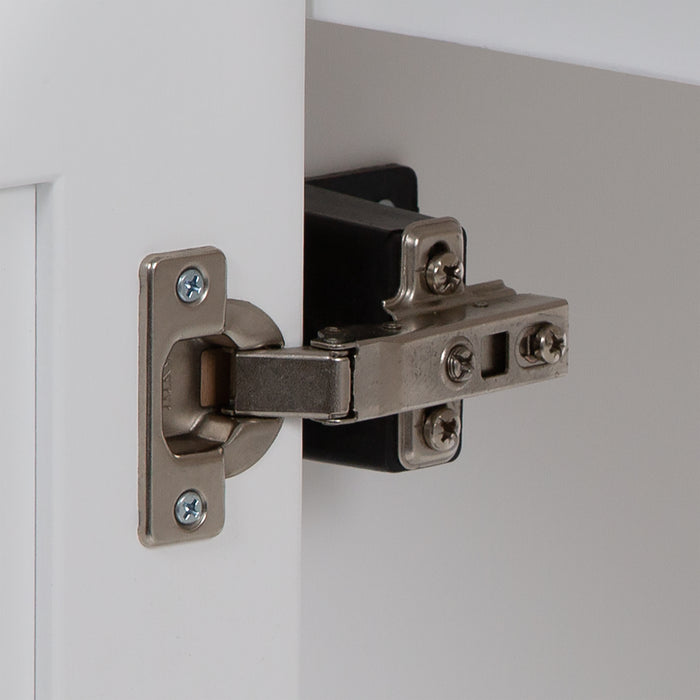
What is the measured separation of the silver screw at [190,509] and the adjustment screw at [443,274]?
156 mm

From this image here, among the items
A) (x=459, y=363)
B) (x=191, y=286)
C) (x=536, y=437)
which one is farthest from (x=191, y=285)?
(x=536, y=437)

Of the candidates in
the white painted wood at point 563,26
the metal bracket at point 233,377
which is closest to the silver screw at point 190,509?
the metal bracket at point 233,377

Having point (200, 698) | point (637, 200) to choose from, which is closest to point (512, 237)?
point (637, 200)

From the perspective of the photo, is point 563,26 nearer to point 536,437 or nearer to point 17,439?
point 17,439

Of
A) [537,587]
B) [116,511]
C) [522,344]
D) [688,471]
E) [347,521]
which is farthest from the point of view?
[688,471]

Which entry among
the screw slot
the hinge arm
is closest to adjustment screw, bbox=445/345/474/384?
the hinge arm

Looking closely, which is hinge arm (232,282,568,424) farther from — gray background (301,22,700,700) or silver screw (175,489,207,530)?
gray background (301,22,700,700)

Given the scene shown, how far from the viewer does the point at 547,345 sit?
19.0 inches

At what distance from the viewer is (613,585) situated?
0.81m

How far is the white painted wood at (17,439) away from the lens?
0.33m

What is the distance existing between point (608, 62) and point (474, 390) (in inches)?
4.6

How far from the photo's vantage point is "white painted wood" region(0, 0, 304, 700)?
33cm

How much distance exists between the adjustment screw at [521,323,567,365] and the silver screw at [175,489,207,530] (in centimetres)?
15

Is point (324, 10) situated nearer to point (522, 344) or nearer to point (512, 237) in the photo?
point (522, 344)
